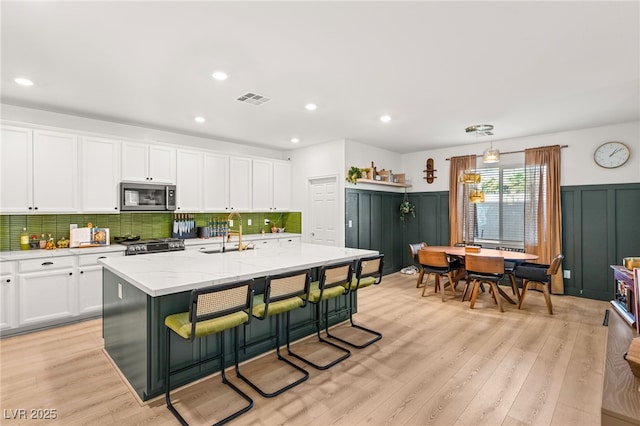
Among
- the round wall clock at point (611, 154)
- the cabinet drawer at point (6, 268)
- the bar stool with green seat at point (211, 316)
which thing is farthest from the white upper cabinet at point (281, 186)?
the round wall clock at point (611, 154)

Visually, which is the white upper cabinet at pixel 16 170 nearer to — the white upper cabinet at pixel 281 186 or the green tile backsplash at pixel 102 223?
the green tile backsplash at pixel 102 223

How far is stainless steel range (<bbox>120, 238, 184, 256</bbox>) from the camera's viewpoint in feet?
14.5

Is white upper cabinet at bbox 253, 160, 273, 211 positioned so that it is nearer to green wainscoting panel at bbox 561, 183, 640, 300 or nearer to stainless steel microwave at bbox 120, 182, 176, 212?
stainless steel microwave at bbox 120, 182, 176, 212

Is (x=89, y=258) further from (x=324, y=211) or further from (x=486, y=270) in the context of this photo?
(x=486, y=270)

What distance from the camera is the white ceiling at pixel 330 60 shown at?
7.20 feet

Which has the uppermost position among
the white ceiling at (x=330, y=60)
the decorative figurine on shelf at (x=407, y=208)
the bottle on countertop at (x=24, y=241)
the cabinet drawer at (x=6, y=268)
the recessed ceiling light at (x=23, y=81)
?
the recessed ceiling light at (x=23, y=81)

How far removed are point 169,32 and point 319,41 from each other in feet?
3.74

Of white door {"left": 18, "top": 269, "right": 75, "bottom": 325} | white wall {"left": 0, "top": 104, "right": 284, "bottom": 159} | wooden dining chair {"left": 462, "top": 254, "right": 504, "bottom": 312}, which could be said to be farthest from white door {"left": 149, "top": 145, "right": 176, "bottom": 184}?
wooden dining chair {"left": 462, "top": 254, "right": 504, "bottom": 312}

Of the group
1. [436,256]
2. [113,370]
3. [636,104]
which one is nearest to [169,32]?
[113,370]

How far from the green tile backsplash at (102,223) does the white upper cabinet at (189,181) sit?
389mm

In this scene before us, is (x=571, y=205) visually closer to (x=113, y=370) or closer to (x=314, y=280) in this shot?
(x=314, y=280)

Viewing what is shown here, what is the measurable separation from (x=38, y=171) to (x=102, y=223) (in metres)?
1.04

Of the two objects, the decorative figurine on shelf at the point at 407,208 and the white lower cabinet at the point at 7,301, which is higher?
the decorative figurine on shelf at the point at 407,208

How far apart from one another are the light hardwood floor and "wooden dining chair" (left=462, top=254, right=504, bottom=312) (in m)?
0.63
